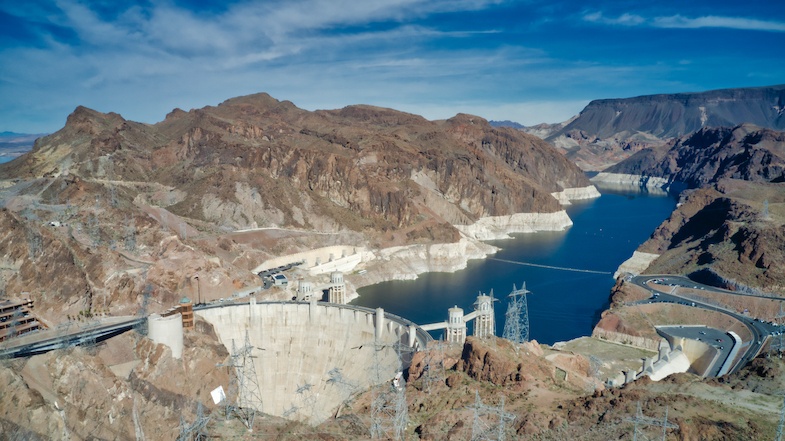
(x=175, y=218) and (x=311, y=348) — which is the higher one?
(x=175, y=218)

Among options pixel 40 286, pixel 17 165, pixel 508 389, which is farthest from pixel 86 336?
pixel 17 165

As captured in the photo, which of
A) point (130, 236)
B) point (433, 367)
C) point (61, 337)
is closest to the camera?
point (433, 367)

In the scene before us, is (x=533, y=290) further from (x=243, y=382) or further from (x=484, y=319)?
(x=243, y=382)

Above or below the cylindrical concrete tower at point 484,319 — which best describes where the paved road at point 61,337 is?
above

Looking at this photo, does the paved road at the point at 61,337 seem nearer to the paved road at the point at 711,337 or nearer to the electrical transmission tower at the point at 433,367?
the electrical transmission tower at the point at 433,367

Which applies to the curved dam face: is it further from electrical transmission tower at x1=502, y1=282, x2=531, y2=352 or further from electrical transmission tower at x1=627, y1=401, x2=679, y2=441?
electrical transmission tower at x1=627, y1=401, x2=679, y2=441

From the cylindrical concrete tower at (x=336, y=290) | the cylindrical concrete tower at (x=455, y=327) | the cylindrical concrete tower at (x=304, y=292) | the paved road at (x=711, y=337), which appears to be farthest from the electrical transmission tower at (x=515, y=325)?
the cylindrical concrete tower at (x=304, y=292)

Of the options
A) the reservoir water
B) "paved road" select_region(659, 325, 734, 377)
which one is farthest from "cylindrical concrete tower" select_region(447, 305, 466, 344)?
"paved road" select_region(659, 325, 734, 377)

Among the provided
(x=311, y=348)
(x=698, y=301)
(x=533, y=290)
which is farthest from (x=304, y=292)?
(x=698, y=301)
